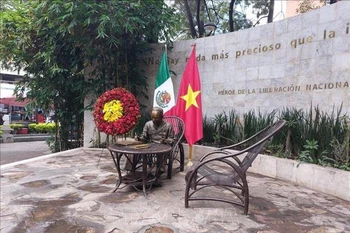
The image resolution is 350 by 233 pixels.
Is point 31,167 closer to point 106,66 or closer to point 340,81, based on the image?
point 106,66

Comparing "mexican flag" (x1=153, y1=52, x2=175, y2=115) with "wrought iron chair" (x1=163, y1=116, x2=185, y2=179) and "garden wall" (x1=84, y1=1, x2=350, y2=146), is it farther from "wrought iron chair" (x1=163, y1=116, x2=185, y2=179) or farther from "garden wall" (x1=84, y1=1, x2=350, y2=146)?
"wrought iron chair" (x1=163, y1=116, x2=185, y2=179)

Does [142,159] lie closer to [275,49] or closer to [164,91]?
[164,91]

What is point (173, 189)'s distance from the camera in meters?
3.04

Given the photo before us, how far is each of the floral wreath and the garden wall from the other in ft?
7.64

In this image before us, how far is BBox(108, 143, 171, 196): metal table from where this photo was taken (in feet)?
8.93

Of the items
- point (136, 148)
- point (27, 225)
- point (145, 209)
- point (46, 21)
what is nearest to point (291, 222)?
point (145, 209)

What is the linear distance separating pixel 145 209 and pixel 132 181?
60 centimetres

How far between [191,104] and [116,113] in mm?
1472

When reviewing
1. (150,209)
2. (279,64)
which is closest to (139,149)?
(150,209)

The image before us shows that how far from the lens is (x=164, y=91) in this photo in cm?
505

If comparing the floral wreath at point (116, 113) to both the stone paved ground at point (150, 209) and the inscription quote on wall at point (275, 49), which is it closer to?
the stone paved ground at point (150, 209)

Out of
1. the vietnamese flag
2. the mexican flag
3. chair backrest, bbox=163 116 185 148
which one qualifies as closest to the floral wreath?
chair backrest, bbox=163 116 185 148

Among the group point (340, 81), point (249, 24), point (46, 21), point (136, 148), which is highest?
point (249, 24)

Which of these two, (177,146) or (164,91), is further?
(164,91)
